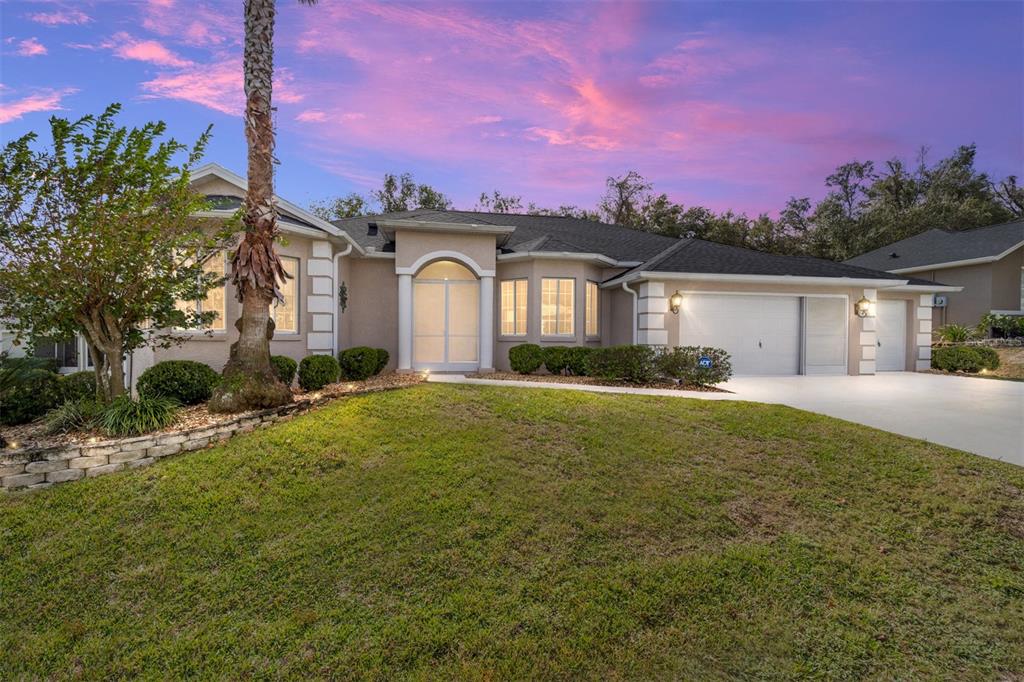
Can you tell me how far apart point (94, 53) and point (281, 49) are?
3.27 meters

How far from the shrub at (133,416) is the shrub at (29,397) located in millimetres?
1687

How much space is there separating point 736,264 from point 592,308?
167 inches

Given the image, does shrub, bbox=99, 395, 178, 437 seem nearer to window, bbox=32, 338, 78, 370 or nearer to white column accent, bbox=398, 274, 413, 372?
white column accent, bbox=398, 274, 413, 372

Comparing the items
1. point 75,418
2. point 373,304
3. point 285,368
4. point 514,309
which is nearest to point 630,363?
point 514,309

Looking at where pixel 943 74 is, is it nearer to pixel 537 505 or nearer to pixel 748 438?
pixel 748 438

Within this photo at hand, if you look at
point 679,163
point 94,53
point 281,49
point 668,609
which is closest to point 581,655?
point 668,609

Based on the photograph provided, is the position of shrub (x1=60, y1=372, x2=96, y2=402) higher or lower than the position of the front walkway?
higher

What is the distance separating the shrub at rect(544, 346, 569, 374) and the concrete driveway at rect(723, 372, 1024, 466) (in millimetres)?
3838

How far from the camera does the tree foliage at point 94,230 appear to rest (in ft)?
18.3

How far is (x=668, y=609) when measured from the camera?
10.5 ft

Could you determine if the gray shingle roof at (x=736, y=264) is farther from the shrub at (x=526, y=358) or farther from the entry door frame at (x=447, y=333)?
the entry door frame at (x=447, y=333)

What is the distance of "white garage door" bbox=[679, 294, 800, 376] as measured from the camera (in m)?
12.5

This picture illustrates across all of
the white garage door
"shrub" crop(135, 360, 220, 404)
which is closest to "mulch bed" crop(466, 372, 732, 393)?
the white garage door

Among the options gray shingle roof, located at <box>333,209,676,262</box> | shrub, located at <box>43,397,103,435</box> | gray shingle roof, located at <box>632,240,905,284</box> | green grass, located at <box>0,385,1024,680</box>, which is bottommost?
green grass, located at <box>0,385,1024,680</box>
